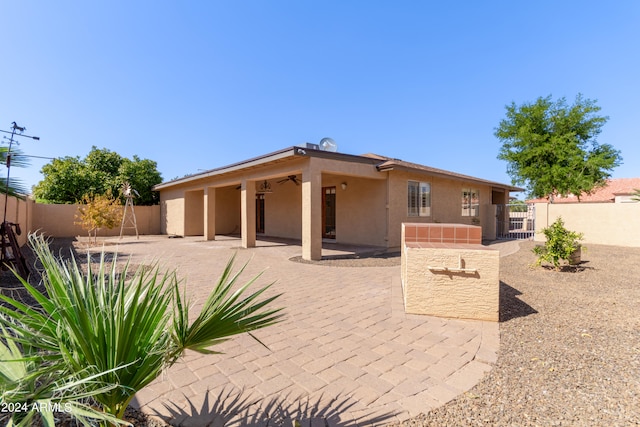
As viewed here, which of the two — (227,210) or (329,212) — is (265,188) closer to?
(329,212)

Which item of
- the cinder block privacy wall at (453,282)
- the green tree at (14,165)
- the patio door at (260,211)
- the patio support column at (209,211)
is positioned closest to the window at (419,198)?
the cinder block privacy wall at (453,282)

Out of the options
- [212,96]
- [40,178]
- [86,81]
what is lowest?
[40,178]

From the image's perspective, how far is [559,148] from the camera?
21.4 meters

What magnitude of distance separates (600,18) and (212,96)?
51.9ft

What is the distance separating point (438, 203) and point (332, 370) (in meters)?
12.8

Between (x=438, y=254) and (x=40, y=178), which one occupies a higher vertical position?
(x=40, y=178)

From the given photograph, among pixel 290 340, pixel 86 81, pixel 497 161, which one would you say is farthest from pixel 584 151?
pixel 86 81

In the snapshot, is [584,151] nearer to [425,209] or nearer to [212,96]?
[425,209]

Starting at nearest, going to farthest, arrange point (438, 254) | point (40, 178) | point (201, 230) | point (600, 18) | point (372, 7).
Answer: point (438, 254) < point (600, 18) < point (372, 7) < point (201, 230) < point (40, 178)

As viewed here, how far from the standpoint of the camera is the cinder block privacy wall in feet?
13.6

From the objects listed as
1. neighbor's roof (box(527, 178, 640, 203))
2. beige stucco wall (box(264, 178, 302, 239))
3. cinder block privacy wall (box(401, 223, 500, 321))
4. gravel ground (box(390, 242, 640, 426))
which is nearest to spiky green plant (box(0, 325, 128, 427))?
gravel ground (box(390, 242, 640, 426))

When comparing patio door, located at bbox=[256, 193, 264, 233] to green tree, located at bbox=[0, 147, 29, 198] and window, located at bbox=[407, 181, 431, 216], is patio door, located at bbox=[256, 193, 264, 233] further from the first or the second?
green tree, located at bbox=[0, 147, 29, 198]

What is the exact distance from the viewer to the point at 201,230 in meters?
19.5

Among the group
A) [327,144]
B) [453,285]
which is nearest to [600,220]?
[327,144]
